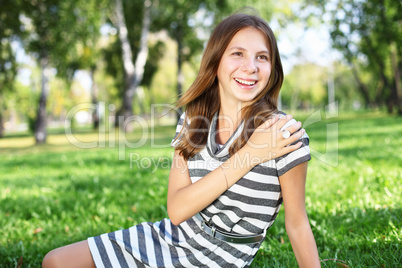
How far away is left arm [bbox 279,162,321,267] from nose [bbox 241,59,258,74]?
55 centimetres

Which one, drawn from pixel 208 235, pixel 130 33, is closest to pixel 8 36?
pixel 130 33

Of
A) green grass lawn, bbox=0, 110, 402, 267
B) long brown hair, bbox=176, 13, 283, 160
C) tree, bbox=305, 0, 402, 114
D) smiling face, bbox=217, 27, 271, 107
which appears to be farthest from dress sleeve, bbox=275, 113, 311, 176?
tree, bbox=305, 0, 402, 114

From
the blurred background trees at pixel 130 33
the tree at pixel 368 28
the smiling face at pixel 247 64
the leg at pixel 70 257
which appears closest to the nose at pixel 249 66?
the smiling face at pixel 247 64

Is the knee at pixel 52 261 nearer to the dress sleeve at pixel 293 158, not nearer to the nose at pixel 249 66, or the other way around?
the dress sleeve at pixel 293 158

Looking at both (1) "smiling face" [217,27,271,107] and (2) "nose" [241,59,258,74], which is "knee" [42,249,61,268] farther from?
(2) "nose" [241,59,258,74]

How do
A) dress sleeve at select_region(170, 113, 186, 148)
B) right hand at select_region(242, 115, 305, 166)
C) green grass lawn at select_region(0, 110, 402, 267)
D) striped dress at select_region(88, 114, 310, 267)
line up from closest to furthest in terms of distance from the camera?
right hand at select_region(242, 115, 305, 166) < striped dress at select_region(88, 114, 310, 267) < dress sleeve at select_region(170, 113, 186, 148) < green grass lawn at select_region(0, 110, 402, 267)

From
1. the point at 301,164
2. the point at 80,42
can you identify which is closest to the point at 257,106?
the point at 301,164

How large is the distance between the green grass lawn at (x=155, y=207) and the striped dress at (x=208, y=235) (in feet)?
2.16

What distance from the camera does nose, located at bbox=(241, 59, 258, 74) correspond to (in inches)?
71.4

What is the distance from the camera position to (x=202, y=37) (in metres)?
25.4

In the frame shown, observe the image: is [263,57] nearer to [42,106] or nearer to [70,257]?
[70,257]

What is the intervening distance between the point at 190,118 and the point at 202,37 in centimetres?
2423

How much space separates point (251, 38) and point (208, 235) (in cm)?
104

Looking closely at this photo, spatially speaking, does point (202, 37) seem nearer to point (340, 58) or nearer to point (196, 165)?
point (340, 58)
